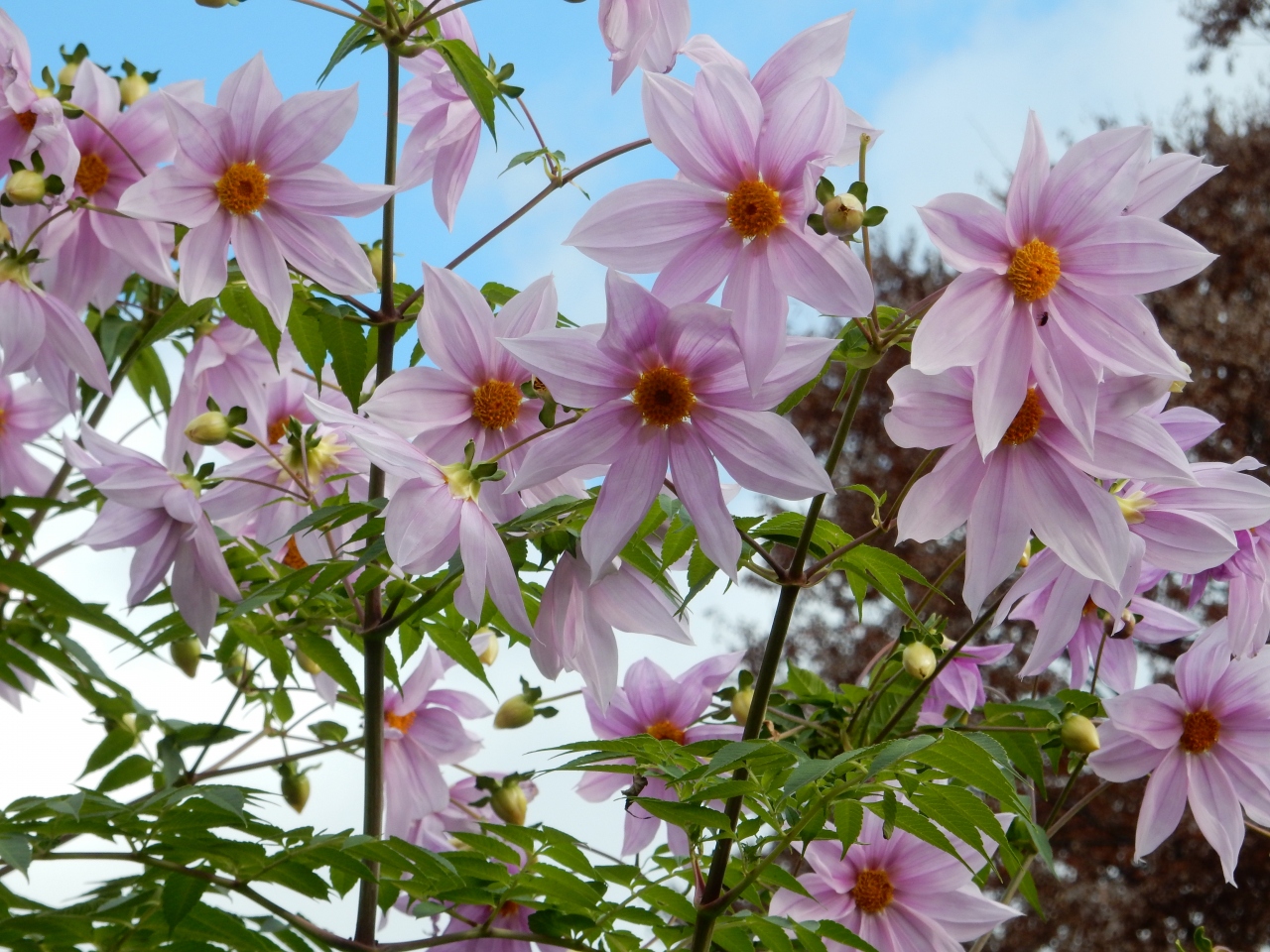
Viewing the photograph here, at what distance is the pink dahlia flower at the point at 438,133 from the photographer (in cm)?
134

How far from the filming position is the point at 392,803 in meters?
1.64

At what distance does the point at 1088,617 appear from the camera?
57.2 inches

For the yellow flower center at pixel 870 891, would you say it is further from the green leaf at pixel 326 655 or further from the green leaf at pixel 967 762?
the green leaf at pixel 326 655

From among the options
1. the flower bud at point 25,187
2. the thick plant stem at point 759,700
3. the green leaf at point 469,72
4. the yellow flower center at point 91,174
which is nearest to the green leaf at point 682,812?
the thick plant stem at point 759,700

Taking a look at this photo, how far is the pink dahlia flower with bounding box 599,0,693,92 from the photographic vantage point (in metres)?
1.17

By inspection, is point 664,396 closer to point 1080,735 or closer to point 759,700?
point 759,700

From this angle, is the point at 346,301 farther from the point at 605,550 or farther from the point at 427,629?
the point at 605,550

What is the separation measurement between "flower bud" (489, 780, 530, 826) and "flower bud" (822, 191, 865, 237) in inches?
35.0

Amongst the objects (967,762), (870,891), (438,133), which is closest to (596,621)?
(967,762)

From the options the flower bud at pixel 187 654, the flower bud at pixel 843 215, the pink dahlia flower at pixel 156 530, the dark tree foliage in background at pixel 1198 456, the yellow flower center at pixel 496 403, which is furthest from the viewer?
the dark tree foliage in background at pixel 1198 456

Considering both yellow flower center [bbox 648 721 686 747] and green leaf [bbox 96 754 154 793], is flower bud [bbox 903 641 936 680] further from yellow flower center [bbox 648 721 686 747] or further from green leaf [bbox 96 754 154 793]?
green leaf [bbox 96 754 154 793]

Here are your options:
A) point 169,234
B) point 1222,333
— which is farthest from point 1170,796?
point 1222,333

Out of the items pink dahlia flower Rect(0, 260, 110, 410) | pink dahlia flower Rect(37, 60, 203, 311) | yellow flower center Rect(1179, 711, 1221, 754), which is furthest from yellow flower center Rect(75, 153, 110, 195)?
yellow flower center Rect(1179, 711, 1221, 754)

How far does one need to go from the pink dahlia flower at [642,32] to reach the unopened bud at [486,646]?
30.5 inches
